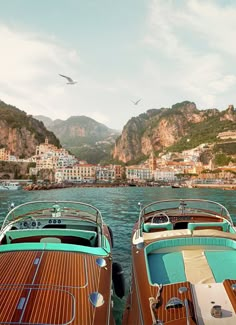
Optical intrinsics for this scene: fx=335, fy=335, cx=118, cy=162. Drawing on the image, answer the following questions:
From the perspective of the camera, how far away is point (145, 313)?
4320 millimetres

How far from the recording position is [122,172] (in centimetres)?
16000

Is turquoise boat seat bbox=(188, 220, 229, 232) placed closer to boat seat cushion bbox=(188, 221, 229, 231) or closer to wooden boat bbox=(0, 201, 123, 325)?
boat seat cushion bbox=(188, 221, 229, 231)

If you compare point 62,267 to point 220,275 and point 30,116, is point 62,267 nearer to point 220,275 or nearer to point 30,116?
point 220,275

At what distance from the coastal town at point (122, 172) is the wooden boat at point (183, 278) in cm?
11262

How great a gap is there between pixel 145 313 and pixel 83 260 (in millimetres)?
1435

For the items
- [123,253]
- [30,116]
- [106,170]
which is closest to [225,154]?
[106,170]

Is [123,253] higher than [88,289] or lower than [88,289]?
lower

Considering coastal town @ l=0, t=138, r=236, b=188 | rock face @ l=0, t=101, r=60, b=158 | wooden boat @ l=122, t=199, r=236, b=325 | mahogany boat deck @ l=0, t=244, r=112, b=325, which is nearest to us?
mahogany boat deck @ l=0, t=244, r=112, b=325

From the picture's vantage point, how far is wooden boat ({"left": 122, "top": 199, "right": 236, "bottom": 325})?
403cm

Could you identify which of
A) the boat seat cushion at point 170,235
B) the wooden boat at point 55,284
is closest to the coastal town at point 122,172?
the boat seat cushion at point 170,235

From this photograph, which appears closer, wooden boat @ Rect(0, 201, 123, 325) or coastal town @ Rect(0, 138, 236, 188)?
wooden boat @ Rect(0, 201, 123, 325)

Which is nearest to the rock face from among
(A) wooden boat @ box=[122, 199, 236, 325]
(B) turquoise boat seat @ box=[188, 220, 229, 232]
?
(B) turquoise boat seat @ box=[188, 220, 229, 232]

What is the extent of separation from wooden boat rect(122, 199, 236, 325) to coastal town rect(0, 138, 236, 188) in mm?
112618

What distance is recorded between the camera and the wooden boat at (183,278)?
4.03 meters
